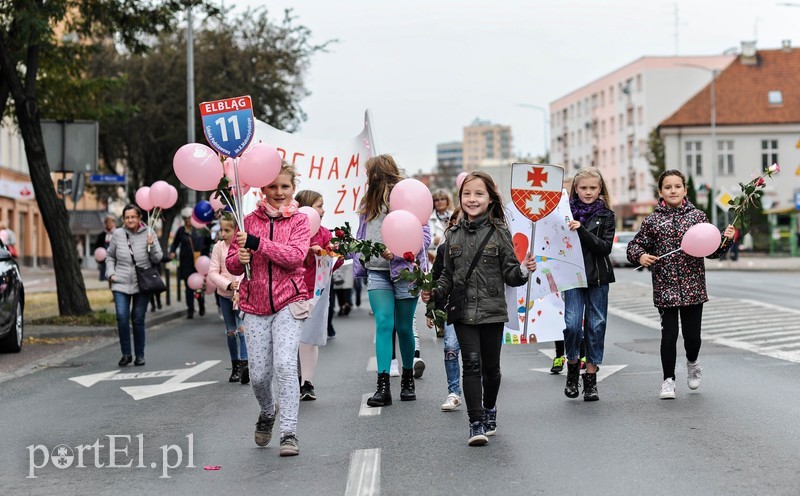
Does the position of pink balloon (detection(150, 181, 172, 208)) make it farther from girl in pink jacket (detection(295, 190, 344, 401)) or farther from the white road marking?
the white road marking

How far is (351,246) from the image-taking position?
23.8 ft

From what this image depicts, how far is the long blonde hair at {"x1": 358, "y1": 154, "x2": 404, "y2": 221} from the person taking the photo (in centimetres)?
865

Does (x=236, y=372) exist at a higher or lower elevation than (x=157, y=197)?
lower

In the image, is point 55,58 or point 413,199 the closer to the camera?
point 413,199

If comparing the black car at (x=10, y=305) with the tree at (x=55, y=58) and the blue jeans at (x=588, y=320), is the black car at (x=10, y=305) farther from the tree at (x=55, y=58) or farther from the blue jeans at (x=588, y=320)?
the blue jeans at (x=588, y=320)

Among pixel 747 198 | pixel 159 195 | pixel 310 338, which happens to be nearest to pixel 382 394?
pixel 310 338

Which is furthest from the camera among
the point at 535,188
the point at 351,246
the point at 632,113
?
the point at 632,113

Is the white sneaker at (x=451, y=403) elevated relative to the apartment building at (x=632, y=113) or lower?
lower

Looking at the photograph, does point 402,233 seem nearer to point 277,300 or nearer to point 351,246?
point 351,246

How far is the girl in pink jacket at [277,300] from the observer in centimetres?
679

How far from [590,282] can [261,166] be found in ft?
9.24

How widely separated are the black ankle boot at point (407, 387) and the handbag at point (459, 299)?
81.5 inches

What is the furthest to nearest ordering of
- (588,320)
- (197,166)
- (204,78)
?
(204,78)
(588,320)
(197,166)

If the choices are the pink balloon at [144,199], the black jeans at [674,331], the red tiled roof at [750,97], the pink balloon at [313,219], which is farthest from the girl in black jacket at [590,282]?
the red tiled roof at [750,97]
